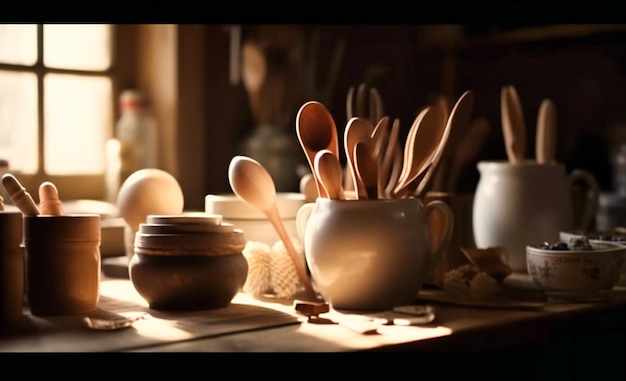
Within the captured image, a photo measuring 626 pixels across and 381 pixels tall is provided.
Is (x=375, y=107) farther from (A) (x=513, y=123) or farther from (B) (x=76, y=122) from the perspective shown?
(B) (x=76, y=122)

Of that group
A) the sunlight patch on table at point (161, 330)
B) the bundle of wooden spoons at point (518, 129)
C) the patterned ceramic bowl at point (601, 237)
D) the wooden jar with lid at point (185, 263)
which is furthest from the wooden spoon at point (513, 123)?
the sunlight patch on table at point (161, 330)

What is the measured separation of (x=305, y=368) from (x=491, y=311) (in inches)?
10.3

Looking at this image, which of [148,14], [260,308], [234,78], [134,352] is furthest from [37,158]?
[134,352]

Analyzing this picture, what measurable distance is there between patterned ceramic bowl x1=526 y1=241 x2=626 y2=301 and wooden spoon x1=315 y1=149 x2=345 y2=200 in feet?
0.78

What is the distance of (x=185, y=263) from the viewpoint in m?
0.83

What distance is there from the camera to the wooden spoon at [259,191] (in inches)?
35.4

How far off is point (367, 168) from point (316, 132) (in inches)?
3.0

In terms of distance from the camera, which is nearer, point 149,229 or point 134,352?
point 134,352

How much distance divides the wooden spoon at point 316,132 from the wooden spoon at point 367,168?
5cm

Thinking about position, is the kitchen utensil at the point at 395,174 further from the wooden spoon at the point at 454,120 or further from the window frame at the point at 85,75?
the window frame at the point at 85,75

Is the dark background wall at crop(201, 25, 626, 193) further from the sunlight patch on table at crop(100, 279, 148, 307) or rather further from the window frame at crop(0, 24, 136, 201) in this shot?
the sunlight patch on table at crop(100, 279, 148, 307)

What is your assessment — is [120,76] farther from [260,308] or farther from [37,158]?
[260,308]

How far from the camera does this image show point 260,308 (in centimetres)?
87

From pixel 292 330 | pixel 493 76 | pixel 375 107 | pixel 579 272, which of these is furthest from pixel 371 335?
pixel 493 76
